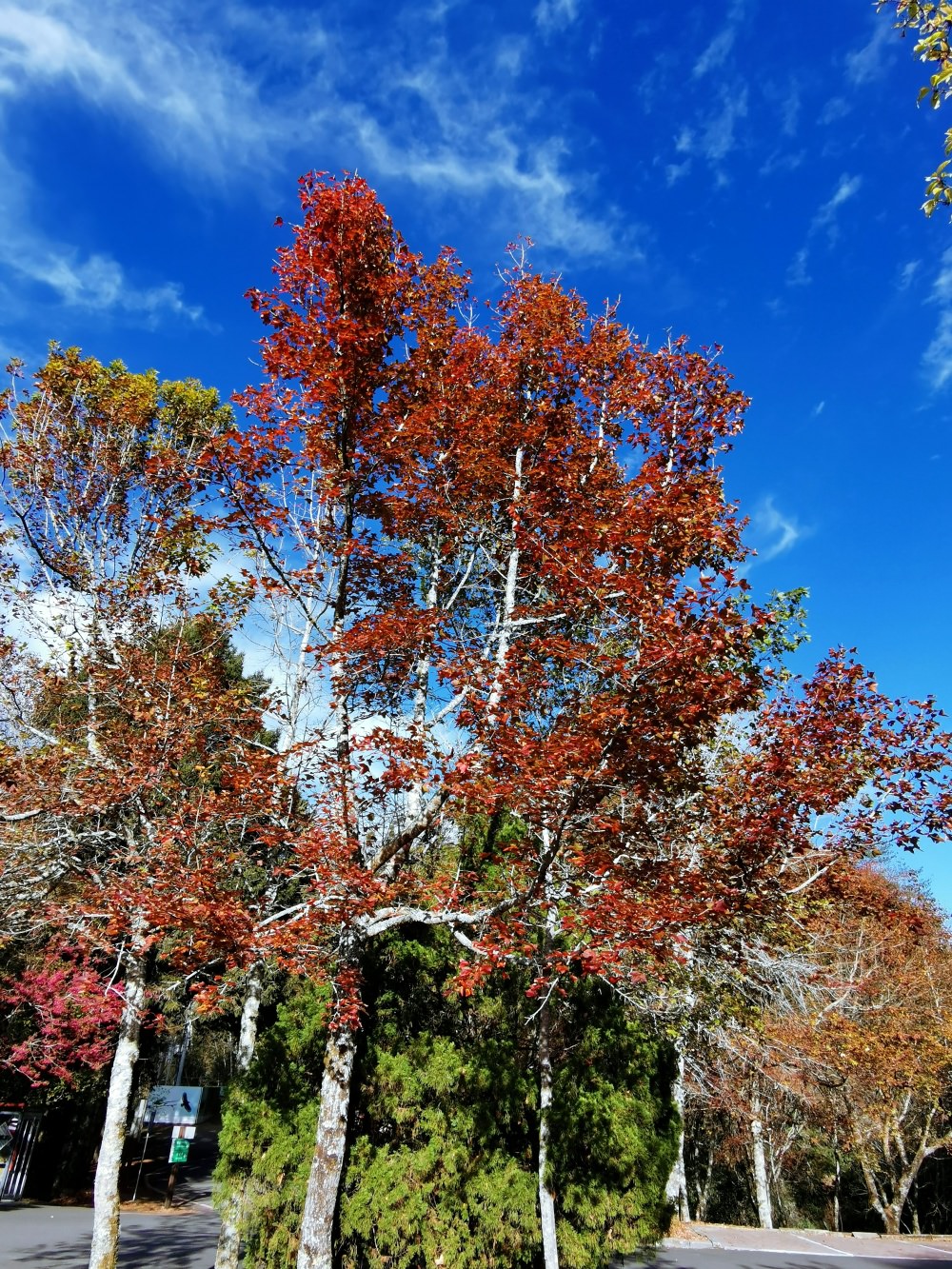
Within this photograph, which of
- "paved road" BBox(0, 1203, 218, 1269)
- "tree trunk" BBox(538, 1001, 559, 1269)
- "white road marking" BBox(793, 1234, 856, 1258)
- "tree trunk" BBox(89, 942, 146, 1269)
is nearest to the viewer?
"tree trunk" BBox(538, 1001, 559, 1269)

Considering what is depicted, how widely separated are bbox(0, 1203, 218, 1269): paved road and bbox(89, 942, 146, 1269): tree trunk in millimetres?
3609

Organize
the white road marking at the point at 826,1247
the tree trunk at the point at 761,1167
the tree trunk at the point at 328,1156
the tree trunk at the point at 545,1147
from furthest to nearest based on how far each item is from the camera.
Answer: the tree trunk at the point at 761,1167
the white road marking at the point at 826,1247
the tree trunk at the point at 545,1147
the tree trunk at the point at 328,1156

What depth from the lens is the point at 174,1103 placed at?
808 inches

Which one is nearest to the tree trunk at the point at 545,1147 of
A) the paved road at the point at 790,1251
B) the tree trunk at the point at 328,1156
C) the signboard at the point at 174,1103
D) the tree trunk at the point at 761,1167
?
the tree trunk at the point at 328,1156

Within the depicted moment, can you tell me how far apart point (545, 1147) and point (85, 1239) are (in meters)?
11.2

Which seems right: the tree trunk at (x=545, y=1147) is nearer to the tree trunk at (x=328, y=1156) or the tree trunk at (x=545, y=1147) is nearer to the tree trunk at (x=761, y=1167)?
the tree trunk at (x=328, y=1156)

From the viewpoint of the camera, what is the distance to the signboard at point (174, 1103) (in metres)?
19.5

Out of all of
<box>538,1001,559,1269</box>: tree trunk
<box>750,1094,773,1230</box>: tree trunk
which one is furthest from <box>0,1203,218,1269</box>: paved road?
<box>750,1094,773,1230</box>: tree trunk

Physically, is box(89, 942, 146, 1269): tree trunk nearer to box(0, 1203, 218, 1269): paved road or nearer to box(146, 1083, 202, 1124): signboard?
box(0, 1203, 218, 1269): paved road

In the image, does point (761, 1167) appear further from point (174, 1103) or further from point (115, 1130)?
point (115, 1130)

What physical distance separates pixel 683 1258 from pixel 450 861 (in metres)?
10.6

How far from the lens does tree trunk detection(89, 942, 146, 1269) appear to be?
8000mm

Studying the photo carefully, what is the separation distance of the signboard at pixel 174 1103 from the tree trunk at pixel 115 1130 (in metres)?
10.7

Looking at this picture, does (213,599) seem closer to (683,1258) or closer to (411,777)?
(411,777)
